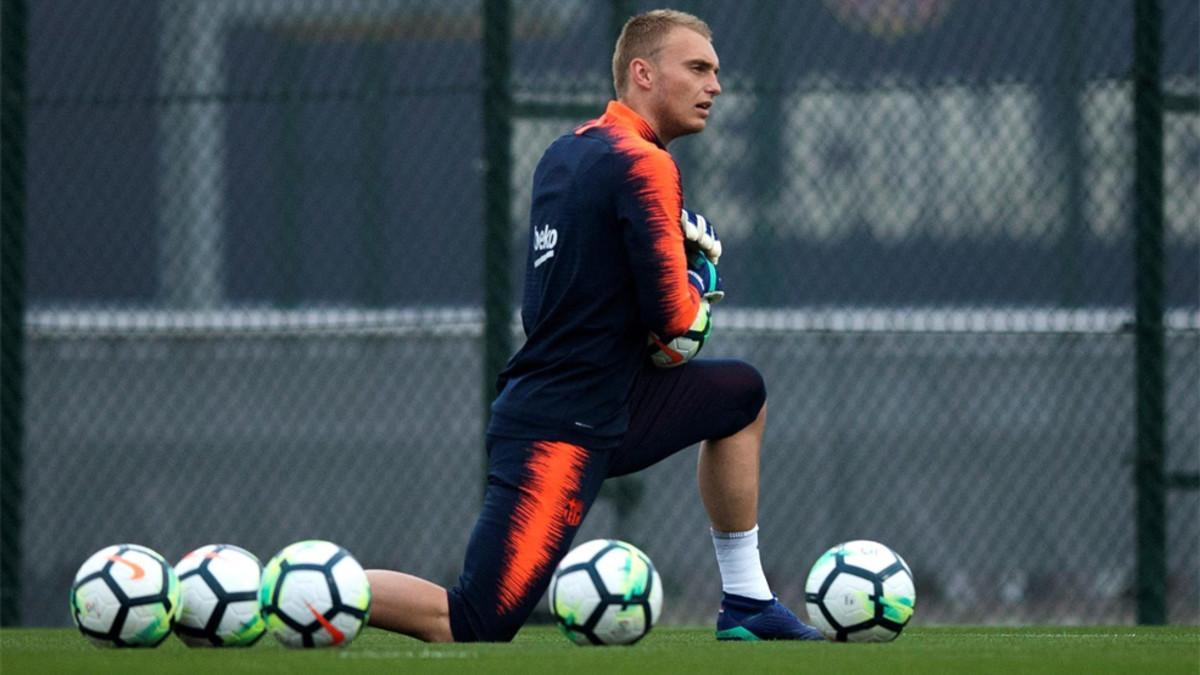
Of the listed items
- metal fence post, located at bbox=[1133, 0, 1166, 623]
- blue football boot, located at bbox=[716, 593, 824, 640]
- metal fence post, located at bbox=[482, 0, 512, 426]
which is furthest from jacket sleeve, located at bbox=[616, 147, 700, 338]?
metal fence post, located at bbox=[1133, 0, 1166, 623]

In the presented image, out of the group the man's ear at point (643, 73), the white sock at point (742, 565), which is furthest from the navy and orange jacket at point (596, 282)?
the white sock at point (742, 565)

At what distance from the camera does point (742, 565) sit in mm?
6195

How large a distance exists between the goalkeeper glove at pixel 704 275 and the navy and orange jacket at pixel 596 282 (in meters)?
0.10

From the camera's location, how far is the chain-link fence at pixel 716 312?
9.45 metres

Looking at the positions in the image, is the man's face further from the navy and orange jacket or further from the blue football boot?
the blue football boot

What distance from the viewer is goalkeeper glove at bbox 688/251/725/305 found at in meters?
6.01

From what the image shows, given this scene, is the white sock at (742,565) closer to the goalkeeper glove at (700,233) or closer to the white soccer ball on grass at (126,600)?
the goalkeeper glove at (700,233)

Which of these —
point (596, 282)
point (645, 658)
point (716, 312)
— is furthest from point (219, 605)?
point (716, 312)

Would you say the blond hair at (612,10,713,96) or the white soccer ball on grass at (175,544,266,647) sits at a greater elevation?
the blond hair at (612,10,713,96)

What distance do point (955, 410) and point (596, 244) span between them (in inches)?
165

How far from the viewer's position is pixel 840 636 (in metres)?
5.89

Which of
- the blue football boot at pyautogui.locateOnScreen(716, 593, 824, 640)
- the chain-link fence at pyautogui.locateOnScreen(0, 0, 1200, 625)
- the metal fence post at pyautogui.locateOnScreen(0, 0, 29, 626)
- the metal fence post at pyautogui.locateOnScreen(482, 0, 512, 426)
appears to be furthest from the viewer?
the chain-link fence at pyautogui.locateOnScreen(0, 0, 1200, 625)

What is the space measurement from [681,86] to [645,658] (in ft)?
6.05

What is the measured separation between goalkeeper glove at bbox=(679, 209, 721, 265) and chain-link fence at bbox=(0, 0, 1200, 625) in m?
2.51
